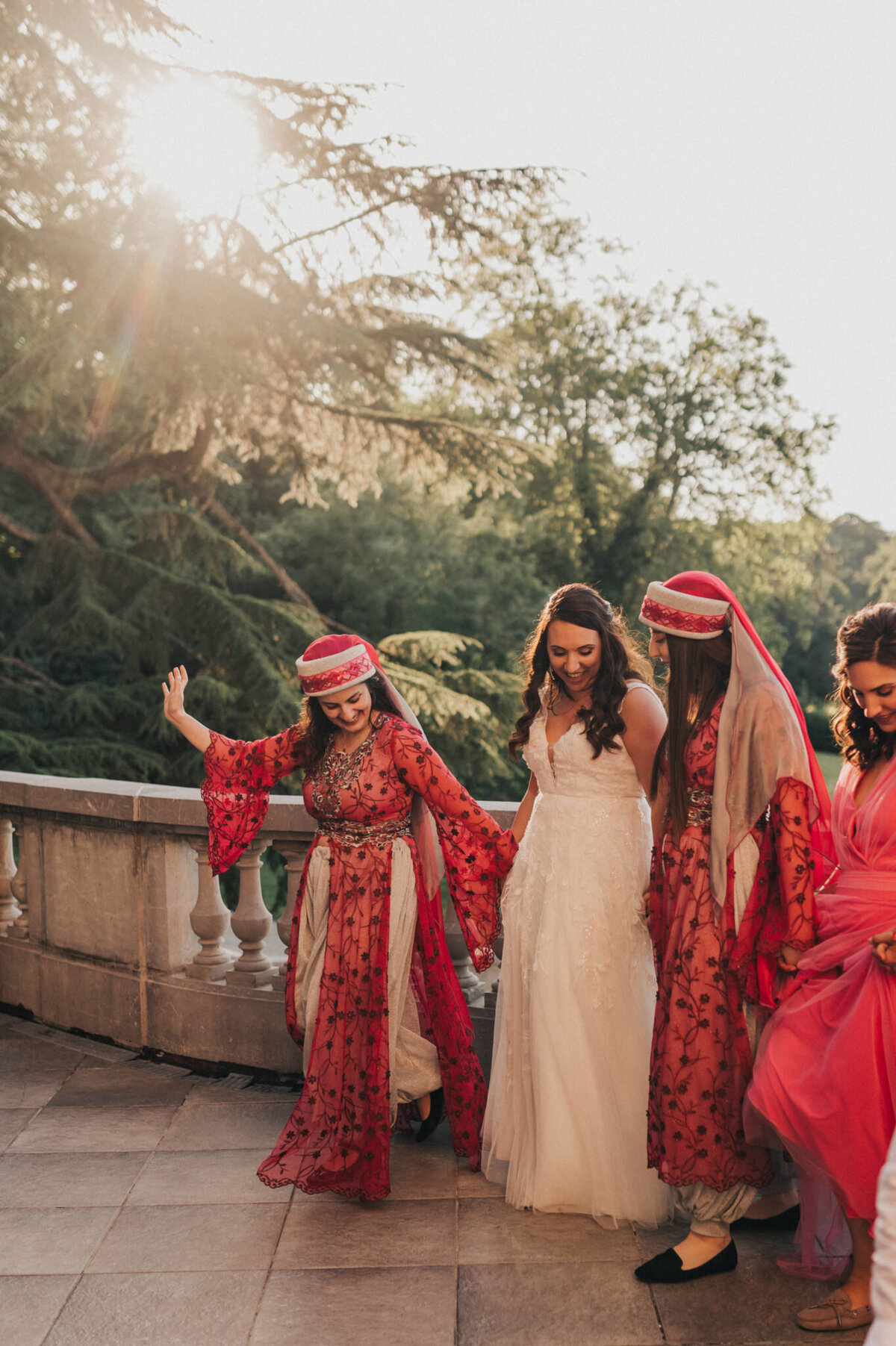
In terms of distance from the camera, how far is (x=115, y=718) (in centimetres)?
1222

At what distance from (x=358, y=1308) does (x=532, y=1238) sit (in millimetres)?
572

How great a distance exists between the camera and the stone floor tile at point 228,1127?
155 inches

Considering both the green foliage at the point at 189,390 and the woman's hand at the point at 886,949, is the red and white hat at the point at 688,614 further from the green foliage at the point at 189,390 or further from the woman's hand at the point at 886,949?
the green foliage at the point at 189,390

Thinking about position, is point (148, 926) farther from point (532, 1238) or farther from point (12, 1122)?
point (532, 1238)

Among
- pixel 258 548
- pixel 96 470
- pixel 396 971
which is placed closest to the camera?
pixel 396 971

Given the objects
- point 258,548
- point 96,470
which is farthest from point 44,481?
point 258,548

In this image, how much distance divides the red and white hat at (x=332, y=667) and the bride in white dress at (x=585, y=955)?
1.96 feet

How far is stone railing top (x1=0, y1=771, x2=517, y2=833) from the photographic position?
4336 mm

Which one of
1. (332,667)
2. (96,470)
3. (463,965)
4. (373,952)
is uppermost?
(96,470)

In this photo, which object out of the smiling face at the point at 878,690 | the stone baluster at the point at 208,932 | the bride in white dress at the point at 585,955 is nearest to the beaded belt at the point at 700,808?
the bride in white dress at the point at 585,955

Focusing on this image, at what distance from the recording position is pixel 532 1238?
10.7ft

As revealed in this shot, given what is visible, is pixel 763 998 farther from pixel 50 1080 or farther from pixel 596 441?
pixel 596 441

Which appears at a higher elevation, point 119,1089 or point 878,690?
point 878,690

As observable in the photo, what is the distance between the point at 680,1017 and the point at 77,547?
960 centimetres
